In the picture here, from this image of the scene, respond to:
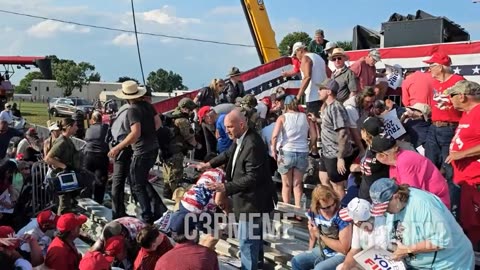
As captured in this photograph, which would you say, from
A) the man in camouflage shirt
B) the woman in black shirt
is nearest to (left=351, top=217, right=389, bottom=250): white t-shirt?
the man in camouflage shirt

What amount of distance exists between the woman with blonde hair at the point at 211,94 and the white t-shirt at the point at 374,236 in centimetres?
489

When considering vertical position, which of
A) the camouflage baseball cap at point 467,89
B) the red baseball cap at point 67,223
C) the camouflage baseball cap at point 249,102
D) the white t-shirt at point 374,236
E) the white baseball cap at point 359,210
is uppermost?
the camouflage baseball cap at point 467,89

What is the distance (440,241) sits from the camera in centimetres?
329

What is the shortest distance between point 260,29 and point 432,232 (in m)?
10.5

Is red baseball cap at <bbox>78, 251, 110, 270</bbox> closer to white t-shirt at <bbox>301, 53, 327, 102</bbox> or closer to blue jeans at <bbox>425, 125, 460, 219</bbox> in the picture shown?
blue jeans at <bbox>425, 125, 460, 219</bbox>

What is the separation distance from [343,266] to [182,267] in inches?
42.8

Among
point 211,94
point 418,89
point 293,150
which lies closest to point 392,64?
point 211,94

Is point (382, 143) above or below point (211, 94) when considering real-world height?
below

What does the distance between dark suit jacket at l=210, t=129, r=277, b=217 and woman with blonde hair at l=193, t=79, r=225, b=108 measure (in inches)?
151

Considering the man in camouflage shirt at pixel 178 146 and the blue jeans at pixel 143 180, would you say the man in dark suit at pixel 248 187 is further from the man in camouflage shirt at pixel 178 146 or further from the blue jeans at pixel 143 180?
the man in camouflage shirt at pixel 178 146

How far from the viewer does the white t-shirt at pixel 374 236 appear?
3.53 m

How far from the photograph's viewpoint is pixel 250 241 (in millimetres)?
4559

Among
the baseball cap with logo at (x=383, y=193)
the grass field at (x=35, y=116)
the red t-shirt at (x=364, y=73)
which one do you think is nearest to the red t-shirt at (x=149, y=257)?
the baseball cap with logo at (x=383, y=193)

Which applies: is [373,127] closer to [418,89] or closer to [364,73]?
[418,89]
